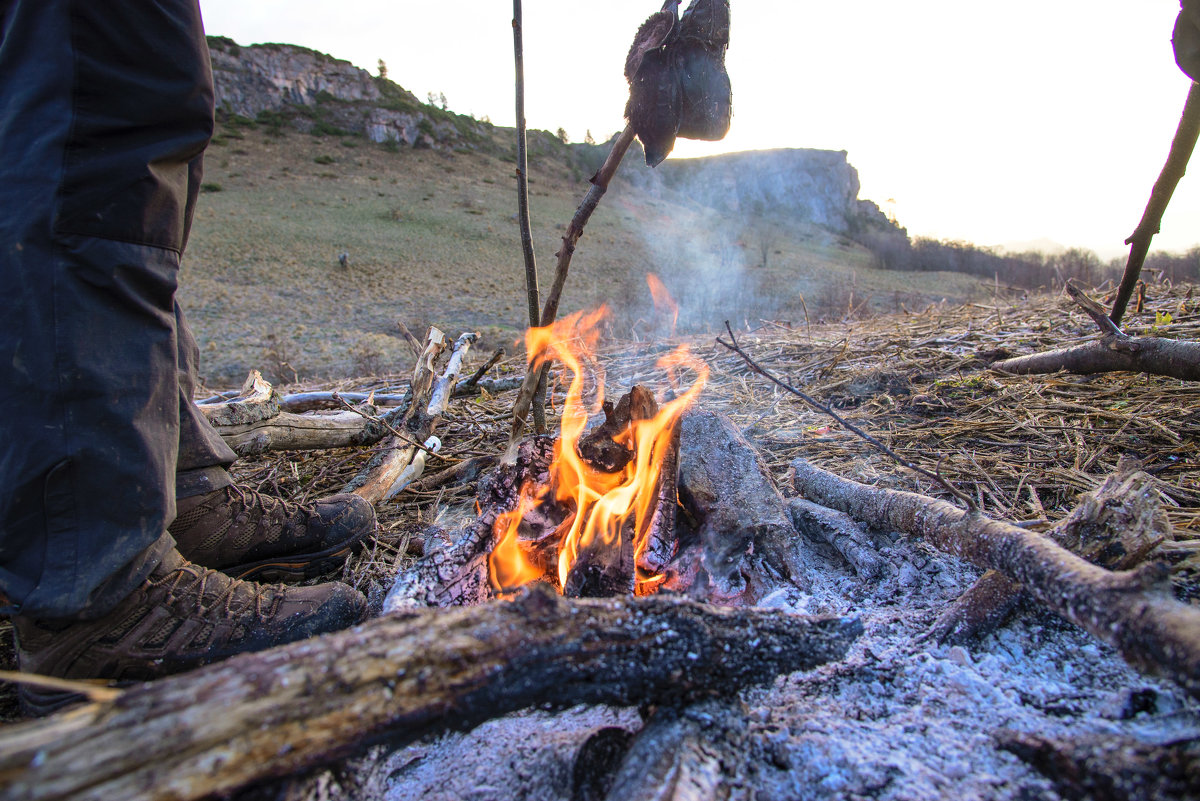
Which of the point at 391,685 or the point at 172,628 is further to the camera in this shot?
the point at 172,628

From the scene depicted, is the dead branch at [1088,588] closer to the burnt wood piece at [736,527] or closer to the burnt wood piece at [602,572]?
the burnt wood piece at [736,527]

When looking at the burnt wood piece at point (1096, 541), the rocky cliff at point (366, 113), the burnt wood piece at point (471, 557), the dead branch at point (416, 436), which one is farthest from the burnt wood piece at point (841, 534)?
the rocky cliff at point (366, 113)

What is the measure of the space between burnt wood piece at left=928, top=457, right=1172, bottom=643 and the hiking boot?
1.59m

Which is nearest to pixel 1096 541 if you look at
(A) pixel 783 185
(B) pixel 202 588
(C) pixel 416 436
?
(B) pixel 202 588

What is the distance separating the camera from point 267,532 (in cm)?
178

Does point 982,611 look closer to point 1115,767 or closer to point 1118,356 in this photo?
point 1115,767

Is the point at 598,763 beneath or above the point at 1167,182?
beneath

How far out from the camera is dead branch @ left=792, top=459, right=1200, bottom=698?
28.7 inches

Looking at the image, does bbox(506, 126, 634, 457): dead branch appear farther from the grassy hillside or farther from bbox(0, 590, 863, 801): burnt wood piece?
the grassy hillside

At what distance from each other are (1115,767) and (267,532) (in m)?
2.11

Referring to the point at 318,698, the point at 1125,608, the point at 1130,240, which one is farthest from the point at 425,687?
the point at 1130,240

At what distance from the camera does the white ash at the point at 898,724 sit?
88 centimetres

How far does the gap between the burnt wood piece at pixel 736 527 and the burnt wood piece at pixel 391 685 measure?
1.48 ft

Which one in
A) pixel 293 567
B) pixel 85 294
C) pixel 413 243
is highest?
pixel 413 243
